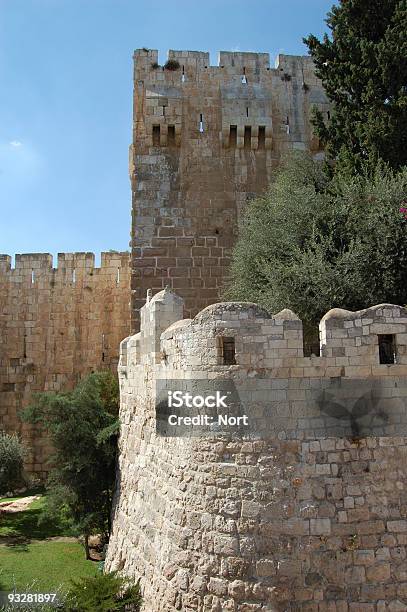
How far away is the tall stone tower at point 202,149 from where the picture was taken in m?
11.9

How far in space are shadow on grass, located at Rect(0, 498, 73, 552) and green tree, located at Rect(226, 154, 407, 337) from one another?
6.07m

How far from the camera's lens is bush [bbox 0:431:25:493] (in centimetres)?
1229

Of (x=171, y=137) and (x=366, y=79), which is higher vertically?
(x=171, y=137)

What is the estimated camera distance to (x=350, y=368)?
5.25 metres

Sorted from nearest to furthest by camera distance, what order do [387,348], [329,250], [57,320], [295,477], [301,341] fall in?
[295,477] → [301,341] → [387,348] → [329,250] → [57,320]

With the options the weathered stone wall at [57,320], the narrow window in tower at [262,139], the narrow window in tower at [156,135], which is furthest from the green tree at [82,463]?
the narrow window in tower at [262,139]

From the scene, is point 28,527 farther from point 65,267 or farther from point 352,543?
point 352,543

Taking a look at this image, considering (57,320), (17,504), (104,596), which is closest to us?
(104,596)

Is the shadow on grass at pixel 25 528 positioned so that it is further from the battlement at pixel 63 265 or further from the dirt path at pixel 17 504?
the battlement at pixel 63 265

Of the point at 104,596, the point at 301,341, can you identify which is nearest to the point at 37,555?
the point at 104,596

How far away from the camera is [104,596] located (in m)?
6.04

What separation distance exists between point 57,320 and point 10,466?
5.59 meters

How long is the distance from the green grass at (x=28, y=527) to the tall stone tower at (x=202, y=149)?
4917 mm

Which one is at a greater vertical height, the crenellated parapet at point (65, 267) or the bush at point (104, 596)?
the crenellated parapet at point (65, 267)
